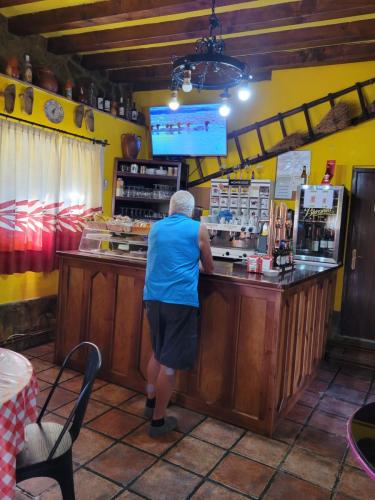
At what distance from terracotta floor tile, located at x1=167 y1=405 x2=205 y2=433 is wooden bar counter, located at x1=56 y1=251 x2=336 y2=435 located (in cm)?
5

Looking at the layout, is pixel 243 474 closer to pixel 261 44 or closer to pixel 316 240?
pixel 316 240

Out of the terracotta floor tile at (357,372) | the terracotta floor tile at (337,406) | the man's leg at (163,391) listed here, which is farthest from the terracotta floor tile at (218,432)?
the terracotta floor tile at (357,372)

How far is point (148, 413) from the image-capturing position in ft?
10.2

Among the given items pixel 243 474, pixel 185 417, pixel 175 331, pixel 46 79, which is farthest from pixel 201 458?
pixel 46 79

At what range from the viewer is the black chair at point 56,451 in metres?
1.67

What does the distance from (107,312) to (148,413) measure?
974 millimetres

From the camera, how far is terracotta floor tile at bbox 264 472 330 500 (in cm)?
232

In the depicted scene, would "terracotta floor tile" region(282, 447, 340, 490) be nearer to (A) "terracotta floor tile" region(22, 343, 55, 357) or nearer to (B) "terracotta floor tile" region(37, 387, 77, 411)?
(B) "terracotta floor tile" region(37, 387, 77, 411)

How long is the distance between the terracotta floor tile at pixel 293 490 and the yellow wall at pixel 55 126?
3236 mm

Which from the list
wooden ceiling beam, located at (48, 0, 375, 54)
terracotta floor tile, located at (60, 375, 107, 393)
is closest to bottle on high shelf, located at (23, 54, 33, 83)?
wooden ceiling beam, located at (48, 0, 375, 54)

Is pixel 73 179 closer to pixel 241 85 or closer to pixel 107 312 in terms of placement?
pixel 107 312

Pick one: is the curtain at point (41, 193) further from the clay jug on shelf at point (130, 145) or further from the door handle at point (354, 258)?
the door handle at point (354, 258)

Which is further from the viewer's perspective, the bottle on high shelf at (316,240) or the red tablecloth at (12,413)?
the bottle on high shelf at (316,240)

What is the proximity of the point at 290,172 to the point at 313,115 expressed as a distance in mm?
737
